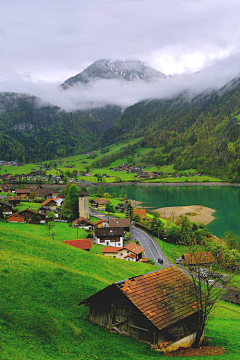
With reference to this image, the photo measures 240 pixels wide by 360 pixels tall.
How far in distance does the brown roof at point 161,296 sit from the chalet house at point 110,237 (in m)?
41.6

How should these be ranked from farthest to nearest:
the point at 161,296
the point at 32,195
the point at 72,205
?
the point at 32,195 → the point at 72,205 → the point at 161,296

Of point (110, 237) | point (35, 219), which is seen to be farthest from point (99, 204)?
point (110, 237)

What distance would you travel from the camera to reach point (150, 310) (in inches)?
551

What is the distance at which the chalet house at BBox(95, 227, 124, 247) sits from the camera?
58125 millimetres

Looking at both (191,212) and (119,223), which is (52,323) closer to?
(119,223)

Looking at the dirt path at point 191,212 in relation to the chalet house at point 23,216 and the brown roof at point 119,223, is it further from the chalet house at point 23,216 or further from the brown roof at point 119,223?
the chalet house at point 23,216

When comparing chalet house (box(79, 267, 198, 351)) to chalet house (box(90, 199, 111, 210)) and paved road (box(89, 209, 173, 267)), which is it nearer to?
paved road (box(89, 209, 173, 267))

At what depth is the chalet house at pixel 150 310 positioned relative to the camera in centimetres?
1377

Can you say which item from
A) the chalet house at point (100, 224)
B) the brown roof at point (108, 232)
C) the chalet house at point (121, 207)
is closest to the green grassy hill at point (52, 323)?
the brown roof at point (108, 232)

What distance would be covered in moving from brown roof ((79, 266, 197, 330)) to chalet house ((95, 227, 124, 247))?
1637 inches

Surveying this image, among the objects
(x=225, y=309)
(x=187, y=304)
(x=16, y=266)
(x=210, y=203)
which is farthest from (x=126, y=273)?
(x=210, y=203)

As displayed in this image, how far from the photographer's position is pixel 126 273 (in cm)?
3159

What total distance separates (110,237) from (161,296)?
43.7m

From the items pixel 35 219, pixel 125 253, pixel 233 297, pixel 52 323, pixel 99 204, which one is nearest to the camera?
pixel 52 323
